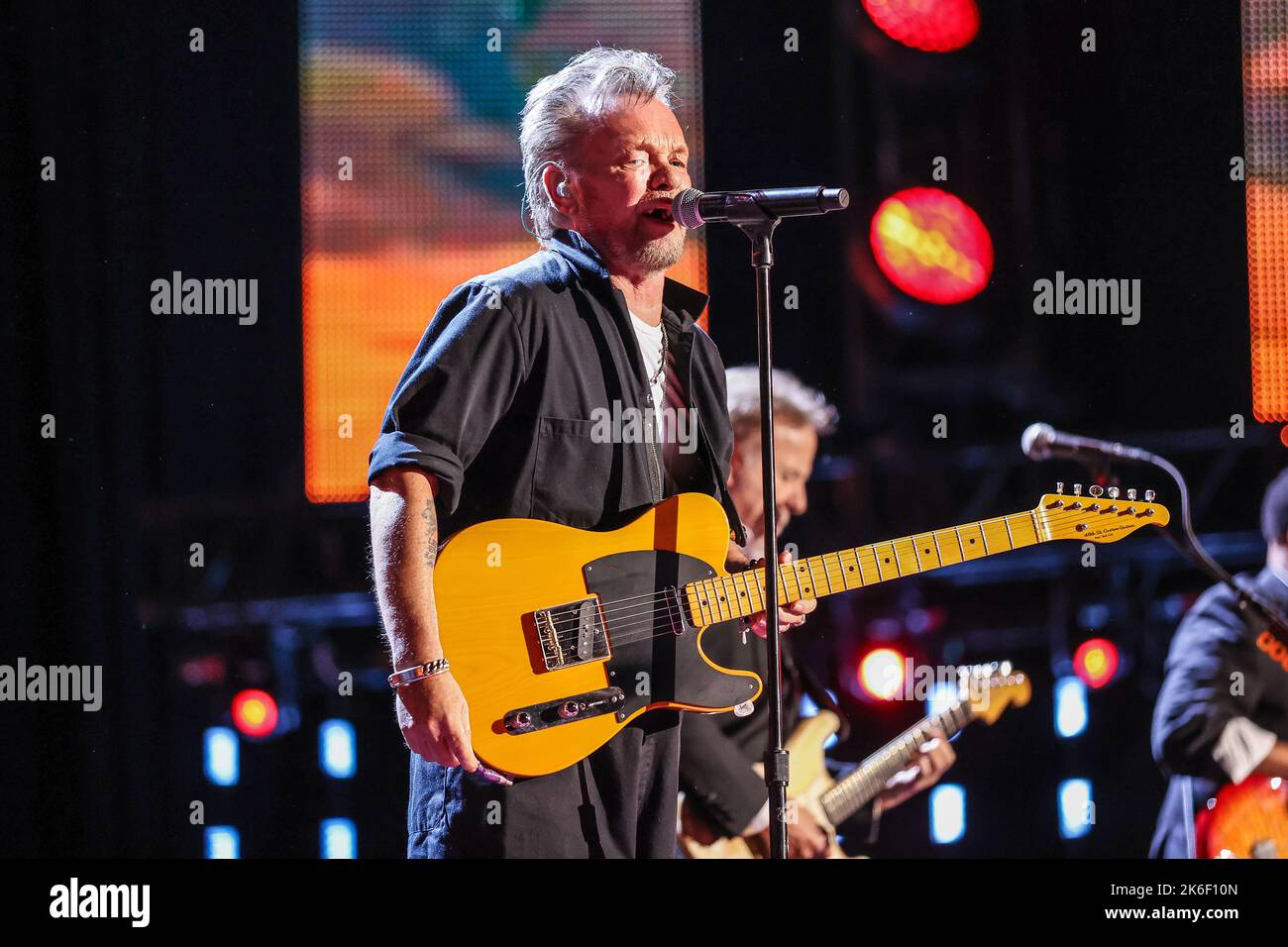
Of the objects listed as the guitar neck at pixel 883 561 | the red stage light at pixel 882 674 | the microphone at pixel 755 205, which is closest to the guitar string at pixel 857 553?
the guitar neck at pixel 883 561

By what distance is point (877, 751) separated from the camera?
3.04 metres

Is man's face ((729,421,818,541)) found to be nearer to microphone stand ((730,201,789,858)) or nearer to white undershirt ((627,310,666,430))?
white undershirt ((627,310,666,430))

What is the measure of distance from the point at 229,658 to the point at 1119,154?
8.15ft

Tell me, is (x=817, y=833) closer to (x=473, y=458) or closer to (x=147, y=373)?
(x=473, y=458)

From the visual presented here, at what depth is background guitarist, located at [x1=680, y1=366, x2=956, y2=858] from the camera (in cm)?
294

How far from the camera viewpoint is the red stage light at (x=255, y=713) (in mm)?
2957

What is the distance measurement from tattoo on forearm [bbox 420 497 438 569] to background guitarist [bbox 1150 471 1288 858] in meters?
1.86

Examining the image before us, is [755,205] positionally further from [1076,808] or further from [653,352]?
[1076,808]

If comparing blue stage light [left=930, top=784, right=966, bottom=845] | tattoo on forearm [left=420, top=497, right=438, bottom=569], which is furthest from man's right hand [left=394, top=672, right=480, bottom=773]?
blue stage light [left=930, top=784, right=966, bottom=845]

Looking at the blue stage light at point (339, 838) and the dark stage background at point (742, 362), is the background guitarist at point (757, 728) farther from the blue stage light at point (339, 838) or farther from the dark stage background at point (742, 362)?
the blue stage light at point (339, 838)

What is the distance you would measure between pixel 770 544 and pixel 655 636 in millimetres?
303

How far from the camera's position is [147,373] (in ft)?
9.84
